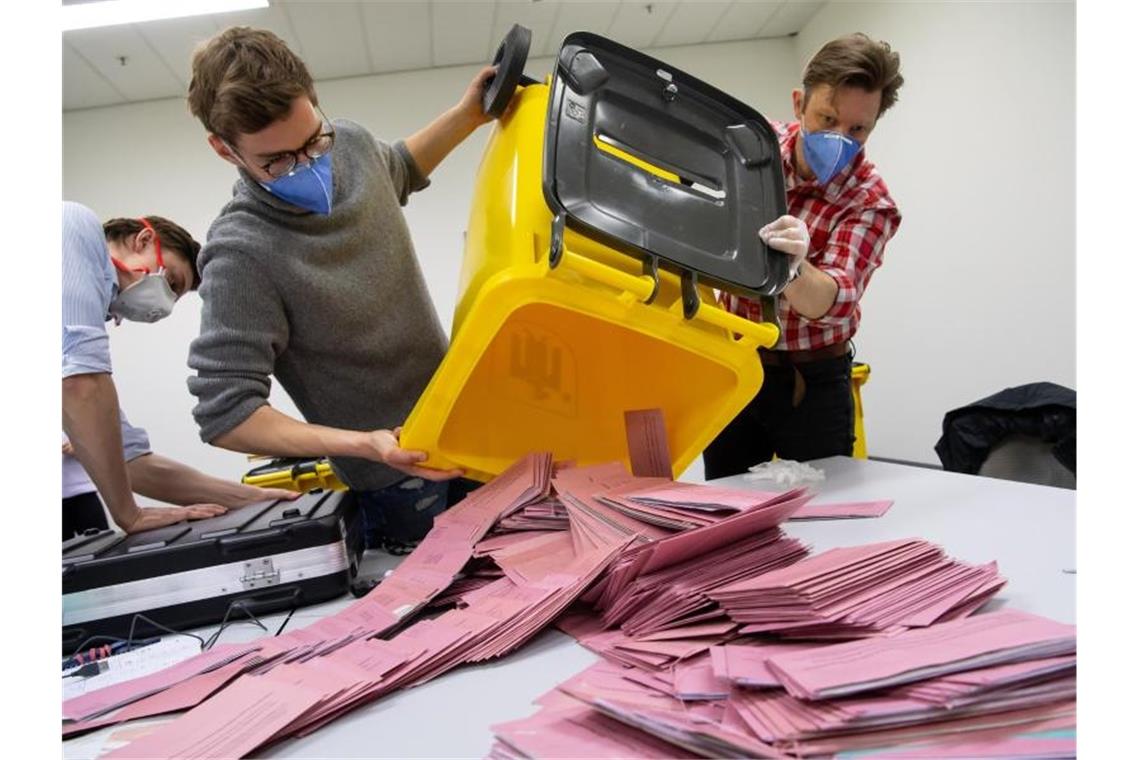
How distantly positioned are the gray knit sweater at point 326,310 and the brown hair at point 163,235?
59cm

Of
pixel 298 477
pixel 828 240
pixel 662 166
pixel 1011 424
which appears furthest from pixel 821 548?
pixel 298 477

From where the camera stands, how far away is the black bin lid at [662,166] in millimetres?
813

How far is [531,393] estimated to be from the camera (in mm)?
1096

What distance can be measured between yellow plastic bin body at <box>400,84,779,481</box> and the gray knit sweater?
0.17 metres

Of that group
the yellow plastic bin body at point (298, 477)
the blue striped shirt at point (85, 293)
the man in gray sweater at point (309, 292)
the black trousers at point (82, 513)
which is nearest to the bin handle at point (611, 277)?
the man in gray sweater at point (309, 292)

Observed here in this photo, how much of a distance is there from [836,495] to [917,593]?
53 cm

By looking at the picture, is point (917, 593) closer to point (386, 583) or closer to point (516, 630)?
point (516, 630)

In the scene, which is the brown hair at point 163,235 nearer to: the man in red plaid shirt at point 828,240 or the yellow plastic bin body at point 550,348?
the yellow plastic bin body at point 550,348

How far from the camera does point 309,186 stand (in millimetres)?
1048

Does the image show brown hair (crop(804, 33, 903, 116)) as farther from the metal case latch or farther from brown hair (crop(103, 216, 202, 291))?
brown hair (crop(103, 216, 202, 291))

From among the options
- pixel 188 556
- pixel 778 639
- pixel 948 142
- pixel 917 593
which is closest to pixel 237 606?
pixel 188 556

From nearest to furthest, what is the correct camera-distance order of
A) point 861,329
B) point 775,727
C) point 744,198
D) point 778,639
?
1. point 775,727
2. point 778,639
3. point 744,198
4. point 861,329

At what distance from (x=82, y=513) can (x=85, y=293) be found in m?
1.17

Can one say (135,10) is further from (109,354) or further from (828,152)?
(828,152)
